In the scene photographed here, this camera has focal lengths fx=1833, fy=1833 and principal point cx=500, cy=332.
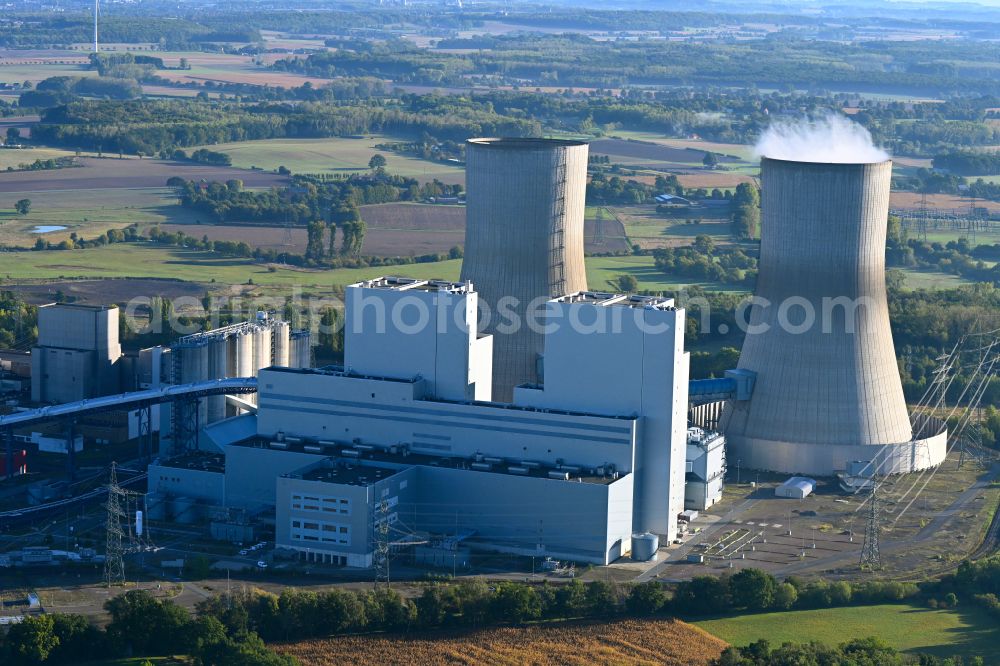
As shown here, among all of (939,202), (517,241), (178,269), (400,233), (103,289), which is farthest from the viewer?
(939,202)

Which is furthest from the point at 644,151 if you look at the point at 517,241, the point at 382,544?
the point at 382,544

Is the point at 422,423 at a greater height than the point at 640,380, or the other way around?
the point at 640,380

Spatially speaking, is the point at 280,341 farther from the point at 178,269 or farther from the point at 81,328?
the point at 178,269

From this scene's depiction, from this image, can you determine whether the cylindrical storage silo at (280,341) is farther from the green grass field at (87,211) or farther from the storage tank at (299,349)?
the green grass field at (87,211)

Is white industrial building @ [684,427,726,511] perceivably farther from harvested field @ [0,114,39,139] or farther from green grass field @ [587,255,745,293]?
harvested field @ [0,114,39,139]

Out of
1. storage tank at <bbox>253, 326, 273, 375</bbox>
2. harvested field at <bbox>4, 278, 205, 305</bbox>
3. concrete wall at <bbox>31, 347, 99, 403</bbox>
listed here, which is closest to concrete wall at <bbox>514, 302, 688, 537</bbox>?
storage tank at <bbox>253, 326, 273, 375</bbox>
